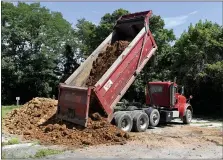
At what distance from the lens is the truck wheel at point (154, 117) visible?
15095 millimetres

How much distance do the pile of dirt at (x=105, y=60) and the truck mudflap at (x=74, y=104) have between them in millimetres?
1036

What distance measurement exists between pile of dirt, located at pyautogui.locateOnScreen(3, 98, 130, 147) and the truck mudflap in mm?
236

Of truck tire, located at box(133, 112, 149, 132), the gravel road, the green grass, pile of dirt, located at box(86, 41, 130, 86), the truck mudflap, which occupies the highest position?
pile of dirt, located at box(86, 41, 130, 86)

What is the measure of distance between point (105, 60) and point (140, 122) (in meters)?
2.90

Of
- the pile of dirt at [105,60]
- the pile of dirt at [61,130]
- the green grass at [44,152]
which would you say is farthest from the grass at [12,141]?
the pile of dirt at [105,60]

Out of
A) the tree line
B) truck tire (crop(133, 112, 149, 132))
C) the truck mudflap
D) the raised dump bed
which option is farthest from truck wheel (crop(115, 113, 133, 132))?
the tree line

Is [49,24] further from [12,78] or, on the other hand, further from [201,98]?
[201,98]

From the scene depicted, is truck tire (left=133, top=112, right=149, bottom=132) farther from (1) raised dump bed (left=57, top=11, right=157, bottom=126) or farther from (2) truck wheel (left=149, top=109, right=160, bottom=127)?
(1) raised dump bed (left=57, top=11, right=157, bottom=126)

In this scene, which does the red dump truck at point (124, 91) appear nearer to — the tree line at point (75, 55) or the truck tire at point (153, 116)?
the truck tire at point (153, 116)

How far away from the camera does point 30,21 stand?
3809 cm

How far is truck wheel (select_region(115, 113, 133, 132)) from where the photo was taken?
1310cm

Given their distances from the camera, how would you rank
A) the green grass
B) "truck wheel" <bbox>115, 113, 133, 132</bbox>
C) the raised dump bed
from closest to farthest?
the green grass, the raised dump bed, "truck wheel" <bbox>115, 113, 133, 132</bbox>

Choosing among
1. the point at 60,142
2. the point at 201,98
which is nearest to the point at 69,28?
the point at 201,98

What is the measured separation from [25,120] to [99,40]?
20.2m
